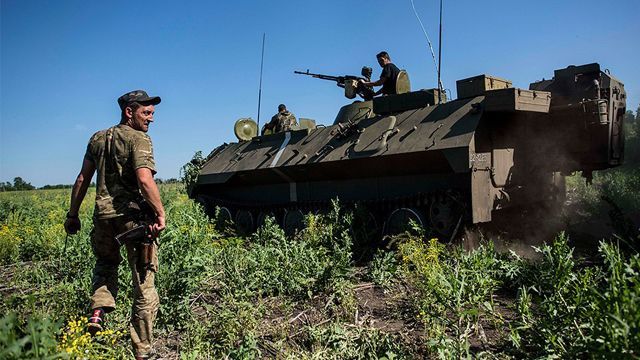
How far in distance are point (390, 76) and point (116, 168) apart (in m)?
6.36

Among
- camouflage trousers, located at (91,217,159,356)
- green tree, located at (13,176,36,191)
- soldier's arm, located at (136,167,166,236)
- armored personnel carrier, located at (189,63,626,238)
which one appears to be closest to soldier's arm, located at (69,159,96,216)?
camouflage trousers, located at (91,217,159,356)

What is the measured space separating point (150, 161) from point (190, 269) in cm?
161

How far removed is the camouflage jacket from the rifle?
22cm

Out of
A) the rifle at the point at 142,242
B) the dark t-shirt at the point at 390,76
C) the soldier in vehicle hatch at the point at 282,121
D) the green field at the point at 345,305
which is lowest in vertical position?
the green field at the point at 345,305

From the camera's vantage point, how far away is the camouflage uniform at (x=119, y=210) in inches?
153

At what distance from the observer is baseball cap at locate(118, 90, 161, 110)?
4114 millimetres

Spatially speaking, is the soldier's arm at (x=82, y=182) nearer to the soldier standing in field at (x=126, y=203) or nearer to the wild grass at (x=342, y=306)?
the soldier standing in field at (x=126, y=203)

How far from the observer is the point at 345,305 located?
5.00 m

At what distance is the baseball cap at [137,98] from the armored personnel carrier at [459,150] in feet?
13.6

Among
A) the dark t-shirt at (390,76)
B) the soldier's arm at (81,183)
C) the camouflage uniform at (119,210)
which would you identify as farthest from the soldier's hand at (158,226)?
the dark t-shirt at (390,76)

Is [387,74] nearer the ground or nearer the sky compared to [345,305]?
nearer the sky

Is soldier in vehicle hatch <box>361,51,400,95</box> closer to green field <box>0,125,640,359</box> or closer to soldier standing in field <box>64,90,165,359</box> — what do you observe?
green field <box>0,125,640,359</box>

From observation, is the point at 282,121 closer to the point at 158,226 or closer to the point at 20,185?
the point at 158,226

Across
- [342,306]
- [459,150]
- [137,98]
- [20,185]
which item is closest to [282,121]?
[459,150]
